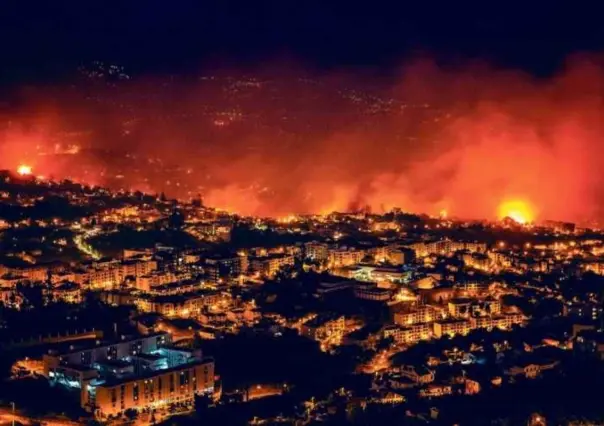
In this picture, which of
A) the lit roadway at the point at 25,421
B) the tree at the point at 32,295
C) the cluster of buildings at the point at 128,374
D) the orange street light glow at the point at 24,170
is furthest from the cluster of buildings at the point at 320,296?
the orange street light glow at the point at 24,170


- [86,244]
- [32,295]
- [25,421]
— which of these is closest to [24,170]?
[86,244]

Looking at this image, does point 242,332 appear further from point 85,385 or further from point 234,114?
point 234,114

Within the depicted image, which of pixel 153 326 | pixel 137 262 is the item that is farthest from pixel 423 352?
pixel 137 262

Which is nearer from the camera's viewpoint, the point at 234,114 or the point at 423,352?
the point at 423,352

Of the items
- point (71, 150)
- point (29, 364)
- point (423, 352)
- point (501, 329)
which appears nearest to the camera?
point (29, 364)

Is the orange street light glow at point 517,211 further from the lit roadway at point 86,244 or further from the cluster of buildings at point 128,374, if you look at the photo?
the cluster of buildings at point 128,374

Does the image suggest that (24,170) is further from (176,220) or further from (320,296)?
(320,296)
